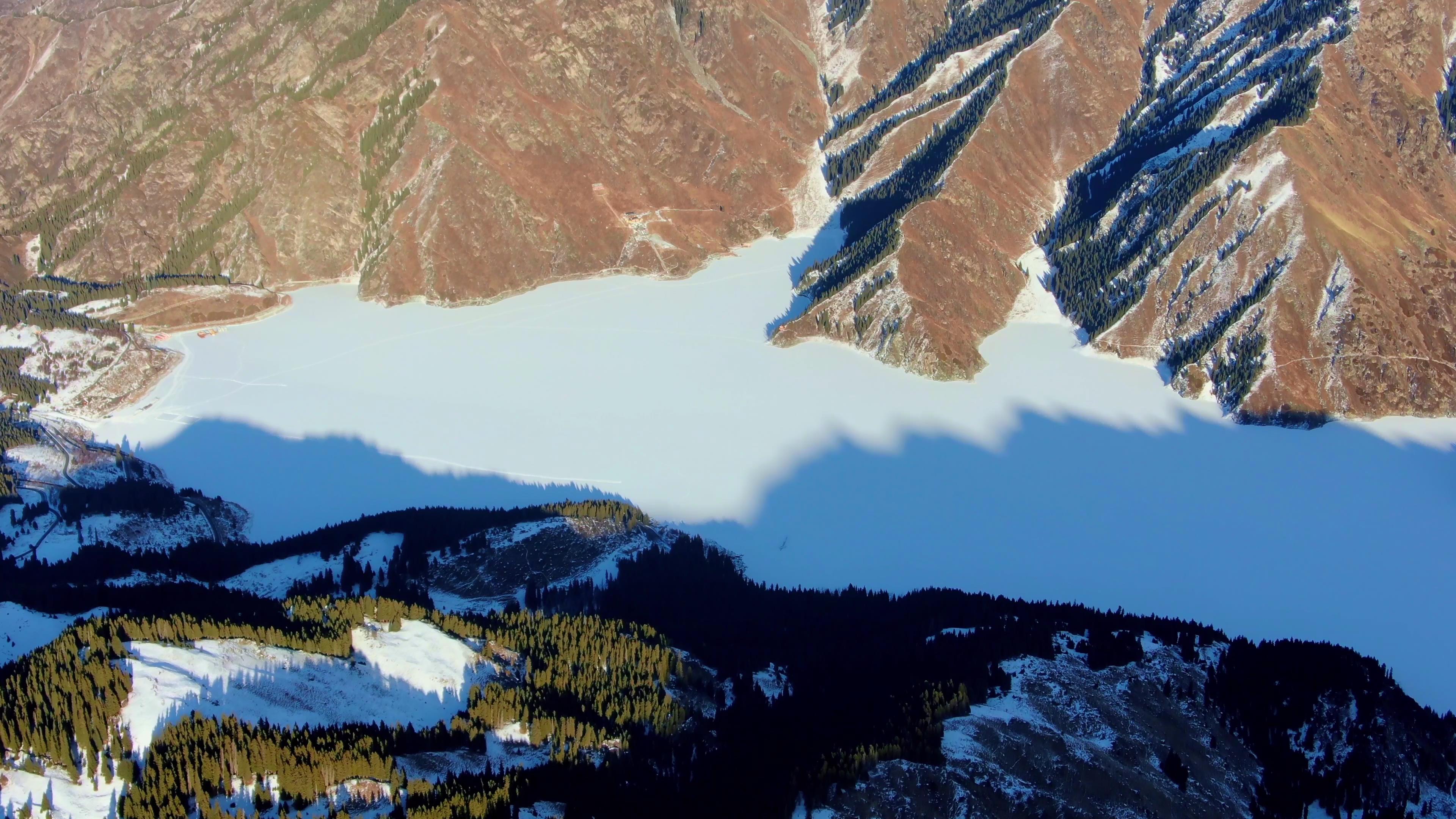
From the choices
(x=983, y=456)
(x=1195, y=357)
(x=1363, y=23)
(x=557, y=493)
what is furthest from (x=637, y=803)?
(x=1363, y=23)

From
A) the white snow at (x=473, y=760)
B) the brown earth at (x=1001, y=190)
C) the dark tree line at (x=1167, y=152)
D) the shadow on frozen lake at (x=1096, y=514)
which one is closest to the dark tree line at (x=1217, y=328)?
the dark tree line at (x=1167, y=152)

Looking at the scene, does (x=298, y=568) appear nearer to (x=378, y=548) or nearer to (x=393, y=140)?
(x=378, y=548)

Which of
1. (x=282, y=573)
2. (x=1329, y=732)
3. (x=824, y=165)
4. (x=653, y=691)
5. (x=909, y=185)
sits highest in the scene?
(x=824, y=165)

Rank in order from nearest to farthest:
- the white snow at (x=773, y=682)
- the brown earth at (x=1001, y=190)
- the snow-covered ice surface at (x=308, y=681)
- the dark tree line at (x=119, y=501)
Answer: the snow-covered ice surface at (x=308, y=681), the white snow at (x=773, y=682), the dark tree line at (x=119, y=501), the brown earth at (x=1001, y=190)

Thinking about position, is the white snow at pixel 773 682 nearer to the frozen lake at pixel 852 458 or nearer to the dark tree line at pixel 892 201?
the frozen lake at pixel 852 458

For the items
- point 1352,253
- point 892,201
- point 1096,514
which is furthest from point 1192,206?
point 1096,514

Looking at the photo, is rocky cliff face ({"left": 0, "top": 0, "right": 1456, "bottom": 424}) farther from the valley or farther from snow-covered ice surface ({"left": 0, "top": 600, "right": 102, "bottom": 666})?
snow-covered ice surface ({"left": 0, "top": 600, "right": 102, "bottom": 666})

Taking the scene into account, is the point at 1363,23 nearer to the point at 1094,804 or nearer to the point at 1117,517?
the point at 1117,517
